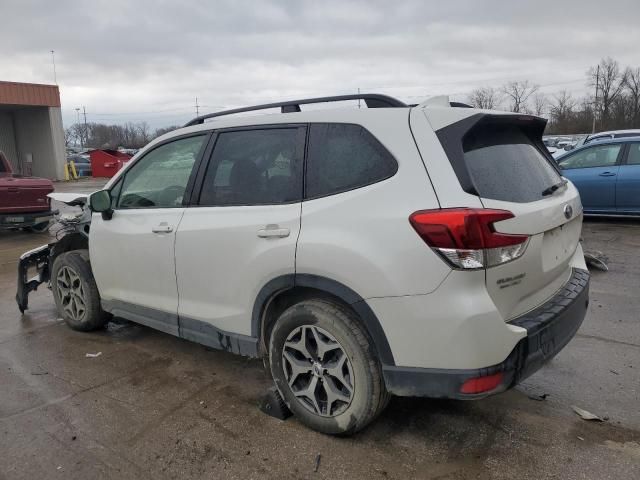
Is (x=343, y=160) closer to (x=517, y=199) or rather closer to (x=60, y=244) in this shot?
(x=517, y=199)

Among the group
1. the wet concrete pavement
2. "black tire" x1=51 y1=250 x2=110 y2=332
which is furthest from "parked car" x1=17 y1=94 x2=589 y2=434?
"black tire" x1=51 y1=250 x2=110 y2=332

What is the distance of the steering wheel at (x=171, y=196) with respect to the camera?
3709 millimetres

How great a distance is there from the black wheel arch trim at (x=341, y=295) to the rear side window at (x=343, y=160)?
476 mm

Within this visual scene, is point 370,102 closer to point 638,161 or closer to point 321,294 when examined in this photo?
point 321,294

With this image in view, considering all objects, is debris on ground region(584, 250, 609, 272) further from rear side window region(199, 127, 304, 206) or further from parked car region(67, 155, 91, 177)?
parked car region(67, 155, 91, 177)

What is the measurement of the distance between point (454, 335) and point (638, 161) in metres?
8.71

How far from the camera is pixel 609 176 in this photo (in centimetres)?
940

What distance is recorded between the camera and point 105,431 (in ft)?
10.4

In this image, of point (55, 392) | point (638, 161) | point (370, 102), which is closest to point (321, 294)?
point (370, 102)

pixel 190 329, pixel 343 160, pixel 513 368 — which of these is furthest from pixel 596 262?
pixel 190 329

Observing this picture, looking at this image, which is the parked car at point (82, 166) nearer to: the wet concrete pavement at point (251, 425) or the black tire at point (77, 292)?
the black tire at point (77, 292)

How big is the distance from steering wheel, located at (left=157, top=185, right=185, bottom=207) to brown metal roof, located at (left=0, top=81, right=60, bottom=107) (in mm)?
25789

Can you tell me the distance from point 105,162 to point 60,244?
1160 inches

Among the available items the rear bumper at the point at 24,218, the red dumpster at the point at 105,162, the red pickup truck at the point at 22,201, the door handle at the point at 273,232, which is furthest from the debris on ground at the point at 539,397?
the red dumpster at the point at 105,162
